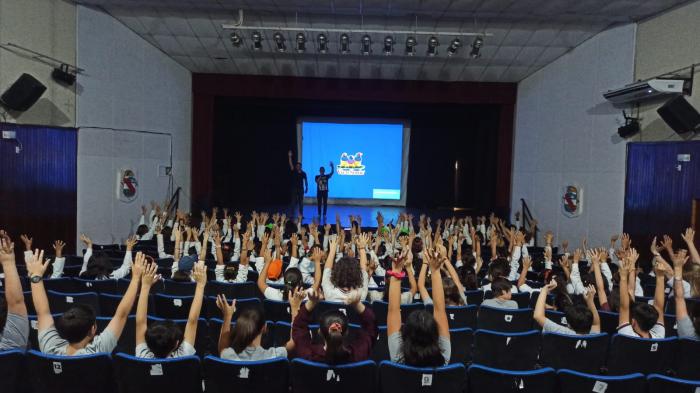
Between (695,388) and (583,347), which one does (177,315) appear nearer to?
(583,347)

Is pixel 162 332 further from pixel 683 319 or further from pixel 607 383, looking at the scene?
pixel 683 319

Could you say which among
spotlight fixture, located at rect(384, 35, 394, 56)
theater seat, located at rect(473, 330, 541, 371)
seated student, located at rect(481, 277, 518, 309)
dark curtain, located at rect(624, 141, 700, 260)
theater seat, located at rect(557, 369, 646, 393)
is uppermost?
spotlight fixture, located at rect(384, 35, 394, 56)

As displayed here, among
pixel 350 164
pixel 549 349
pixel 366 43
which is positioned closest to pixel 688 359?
pixel 549 349

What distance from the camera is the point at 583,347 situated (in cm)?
383

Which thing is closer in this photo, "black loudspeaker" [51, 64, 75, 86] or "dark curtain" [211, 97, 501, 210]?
"black loudspeaker" [51, 64, 75, 86]

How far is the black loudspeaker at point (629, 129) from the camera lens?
34.6ft

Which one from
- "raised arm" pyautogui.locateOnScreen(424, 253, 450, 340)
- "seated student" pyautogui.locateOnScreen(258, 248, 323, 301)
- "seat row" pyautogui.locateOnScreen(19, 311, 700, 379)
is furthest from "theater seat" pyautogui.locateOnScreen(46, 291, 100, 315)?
"raised arm" pyautogui.locateOnScreen(424, 253, 450, 340)

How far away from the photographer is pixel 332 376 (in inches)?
117

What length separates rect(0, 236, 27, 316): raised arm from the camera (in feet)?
10.0

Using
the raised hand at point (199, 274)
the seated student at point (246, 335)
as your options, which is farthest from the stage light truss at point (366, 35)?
the seated student at point (246, 335)

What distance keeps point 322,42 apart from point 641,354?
959 cm

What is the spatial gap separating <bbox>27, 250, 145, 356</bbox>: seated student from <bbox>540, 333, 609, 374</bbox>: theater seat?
9.26ft

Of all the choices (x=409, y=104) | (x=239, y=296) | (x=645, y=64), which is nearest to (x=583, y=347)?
(x=239, y=296)

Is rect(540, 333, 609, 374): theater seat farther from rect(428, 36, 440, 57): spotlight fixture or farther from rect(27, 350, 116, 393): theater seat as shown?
rect(428, 36, 440, 57): spotlight fixture
